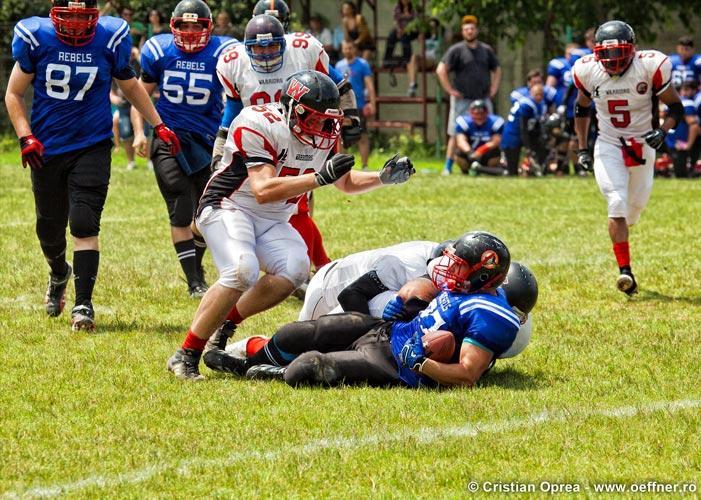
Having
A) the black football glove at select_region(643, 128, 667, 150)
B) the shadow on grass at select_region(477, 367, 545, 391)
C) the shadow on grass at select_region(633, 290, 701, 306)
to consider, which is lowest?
the shadow on grass at select_region(633, 290, 701, 306)

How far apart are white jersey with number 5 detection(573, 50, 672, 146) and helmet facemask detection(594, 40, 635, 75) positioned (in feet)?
0.40

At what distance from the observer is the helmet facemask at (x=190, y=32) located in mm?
9242

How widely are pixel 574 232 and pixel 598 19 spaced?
33.1ft

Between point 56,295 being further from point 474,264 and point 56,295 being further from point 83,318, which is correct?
point 474,264

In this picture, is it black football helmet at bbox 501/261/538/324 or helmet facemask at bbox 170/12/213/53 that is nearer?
black football helmet at bbox 501/261/538/324

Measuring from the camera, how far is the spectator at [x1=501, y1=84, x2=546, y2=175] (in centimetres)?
1852

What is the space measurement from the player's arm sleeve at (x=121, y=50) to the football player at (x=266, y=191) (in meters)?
1.63

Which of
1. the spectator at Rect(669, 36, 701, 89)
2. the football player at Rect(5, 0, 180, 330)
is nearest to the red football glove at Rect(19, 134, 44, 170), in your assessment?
the football player at Rect(5, 0, 180, 330)

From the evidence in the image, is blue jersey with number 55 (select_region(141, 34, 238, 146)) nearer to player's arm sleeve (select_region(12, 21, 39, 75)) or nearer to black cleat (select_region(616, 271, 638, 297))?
player's arm sleeve (select_region(12, 21, 39, 75))

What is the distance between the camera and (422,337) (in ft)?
19.8

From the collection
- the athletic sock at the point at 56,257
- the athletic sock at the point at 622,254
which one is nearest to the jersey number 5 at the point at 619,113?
the athletic sock at the point at 622,254

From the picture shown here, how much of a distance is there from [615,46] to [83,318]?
4153 mm

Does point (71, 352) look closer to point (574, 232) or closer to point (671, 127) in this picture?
point (671, 127)


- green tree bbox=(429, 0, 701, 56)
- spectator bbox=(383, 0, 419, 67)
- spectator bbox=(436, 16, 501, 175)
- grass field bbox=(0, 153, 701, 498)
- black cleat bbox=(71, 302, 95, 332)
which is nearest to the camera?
grass field bbox=(0, 153, 701, 498)
